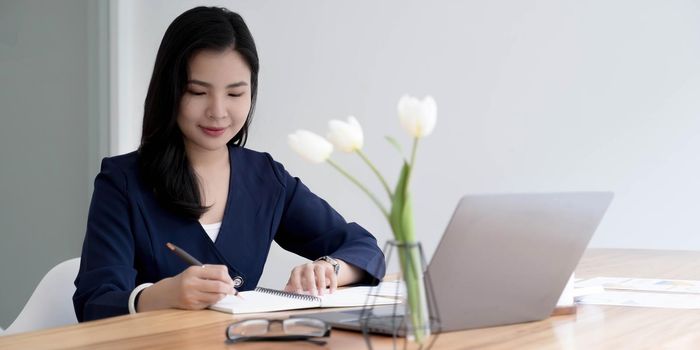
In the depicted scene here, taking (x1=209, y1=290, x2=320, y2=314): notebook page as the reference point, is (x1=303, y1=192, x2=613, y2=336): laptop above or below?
above

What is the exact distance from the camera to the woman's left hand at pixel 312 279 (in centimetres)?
181

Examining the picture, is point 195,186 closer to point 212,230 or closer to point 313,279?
point 212,230

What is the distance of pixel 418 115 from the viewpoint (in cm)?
96

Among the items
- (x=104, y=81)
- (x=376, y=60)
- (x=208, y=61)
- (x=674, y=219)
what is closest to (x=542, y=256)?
Answer: (x=208, y=61)

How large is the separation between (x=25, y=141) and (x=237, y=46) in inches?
89.1

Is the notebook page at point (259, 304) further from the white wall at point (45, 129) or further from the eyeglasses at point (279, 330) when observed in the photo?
the white wall at point (45, 129)

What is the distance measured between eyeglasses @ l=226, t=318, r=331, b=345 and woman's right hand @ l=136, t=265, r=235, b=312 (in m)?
0.25

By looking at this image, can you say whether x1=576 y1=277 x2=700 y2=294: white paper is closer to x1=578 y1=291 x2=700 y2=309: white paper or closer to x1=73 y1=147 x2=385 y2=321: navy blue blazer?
x1=578 y1=291 x2=700 y2=309: white paper

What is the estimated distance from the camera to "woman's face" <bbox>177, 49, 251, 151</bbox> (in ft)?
6.77

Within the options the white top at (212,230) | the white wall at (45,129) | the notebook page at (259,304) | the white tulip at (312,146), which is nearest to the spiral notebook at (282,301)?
the notebook page at (259,304)

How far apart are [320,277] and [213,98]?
0.51m

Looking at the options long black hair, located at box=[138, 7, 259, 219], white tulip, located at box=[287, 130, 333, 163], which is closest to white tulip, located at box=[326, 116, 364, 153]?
white tulip, located at box=[287, 130, 333, 163]

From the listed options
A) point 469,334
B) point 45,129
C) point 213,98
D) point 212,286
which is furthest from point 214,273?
point 45,129

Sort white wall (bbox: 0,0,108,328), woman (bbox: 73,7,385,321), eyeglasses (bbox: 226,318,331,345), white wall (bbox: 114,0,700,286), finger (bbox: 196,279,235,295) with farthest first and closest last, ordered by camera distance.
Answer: white wall (bbox: 0,0,108,328)
white wall (bbox: 114,0,700,286)
woman (bbox: 73,7,385,321)
finger (bbox: 196,279,235,295)
eyeglasses (bbox: 226,318,331,345)
